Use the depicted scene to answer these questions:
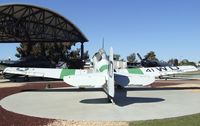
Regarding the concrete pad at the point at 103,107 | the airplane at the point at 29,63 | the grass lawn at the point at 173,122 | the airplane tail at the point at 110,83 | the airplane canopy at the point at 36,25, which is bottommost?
the grass lawn at the point at 173,122

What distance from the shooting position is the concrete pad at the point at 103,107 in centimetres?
1588

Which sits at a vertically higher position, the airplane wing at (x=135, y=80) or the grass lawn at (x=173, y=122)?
the airplane wing at (x=135, y=80)

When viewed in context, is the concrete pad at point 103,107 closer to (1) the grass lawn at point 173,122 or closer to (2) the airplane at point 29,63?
(1) the grass lawn at point 173,122

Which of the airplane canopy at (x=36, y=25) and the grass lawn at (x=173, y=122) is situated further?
the airplane canopy at (x=36, y=25)

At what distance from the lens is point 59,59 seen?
73.1 meters

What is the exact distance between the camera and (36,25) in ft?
178

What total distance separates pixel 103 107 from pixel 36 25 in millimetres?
38272

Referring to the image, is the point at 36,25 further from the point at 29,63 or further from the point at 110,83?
the point at 110,83

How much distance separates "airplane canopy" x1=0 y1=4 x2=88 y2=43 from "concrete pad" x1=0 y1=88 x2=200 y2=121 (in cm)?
2525

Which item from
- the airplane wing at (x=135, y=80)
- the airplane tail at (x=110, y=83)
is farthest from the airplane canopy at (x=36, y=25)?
the airplane tail at (x=110, y=83)

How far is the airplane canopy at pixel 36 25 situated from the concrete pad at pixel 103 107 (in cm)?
2525

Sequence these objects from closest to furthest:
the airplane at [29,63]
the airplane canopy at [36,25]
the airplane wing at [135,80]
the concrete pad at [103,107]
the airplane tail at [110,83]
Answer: the concrete pad at [103,107], the airplane tail at [110,83], the airplane wing at [135,80], the airplane at [29,63], the airplane canopy at [36,25]

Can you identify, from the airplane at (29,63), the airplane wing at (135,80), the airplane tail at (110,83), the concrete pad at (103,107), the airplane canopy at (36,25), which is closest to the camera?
the concrete pad at (103,107)

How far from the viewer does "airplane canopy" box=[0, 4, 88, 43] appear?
156 feet
